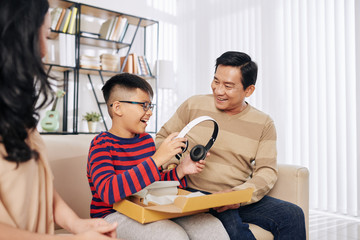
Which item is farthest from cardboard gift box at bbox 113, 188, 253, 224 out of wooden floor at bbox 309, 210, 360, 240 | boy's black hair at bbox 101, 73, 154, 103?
wooden floor at bbox 309, 210, 360, 240

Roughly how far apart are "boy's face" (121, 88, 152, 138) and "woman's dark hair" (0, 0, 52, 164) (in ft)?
2.36

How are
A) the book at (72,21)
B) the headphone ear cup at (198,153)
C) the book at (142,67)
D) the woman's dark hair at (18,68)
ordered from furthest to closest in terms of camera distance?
1. the book at (142,67)
2. the book at (72,21)
3. the headphone ear cup at (198,153)
4. the woman's dark hair at (18,68)

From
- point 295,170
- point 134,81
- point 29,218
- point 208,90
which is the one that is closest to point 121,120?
point 134,81

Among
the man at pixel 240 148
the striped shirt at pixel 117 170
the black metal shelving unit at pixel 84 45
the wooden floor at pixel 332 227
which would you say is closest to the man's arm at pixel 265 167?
the man at pixel 240 148

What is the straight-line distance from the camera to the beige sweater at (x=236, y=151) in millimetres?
1627

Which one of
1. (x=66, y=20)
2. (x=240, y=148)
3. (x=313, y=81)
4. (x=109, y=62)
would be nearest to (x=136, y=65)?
(x=109, y=62)

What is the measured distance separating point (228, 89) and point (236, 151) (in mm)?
324

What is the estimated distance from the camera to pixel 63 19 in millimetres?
3641

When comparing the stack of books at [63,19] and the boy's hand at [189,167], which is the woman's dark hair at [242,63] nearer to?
the boy's hand at [189,167]

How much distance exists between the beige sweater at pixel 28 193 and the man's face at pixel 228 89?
1.08 m

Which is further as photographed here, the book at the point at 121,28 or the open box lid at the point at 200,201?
the book at the point at 121,28

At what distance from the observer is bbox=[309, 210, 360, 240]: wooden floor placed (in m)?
2.62

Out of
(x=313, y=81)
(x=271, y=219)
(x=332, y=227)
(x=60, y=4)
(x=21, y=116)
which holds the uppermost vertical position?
(x=60, y=4)

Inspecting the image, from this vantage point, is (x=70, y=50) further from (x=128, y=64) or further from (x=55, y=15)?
(x=128, y=64)
